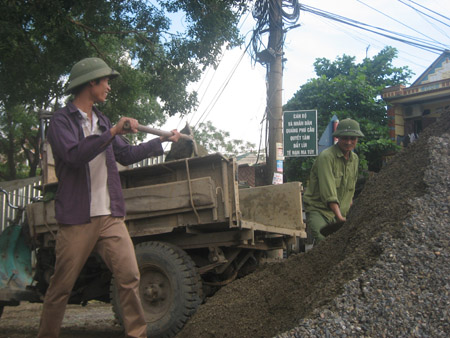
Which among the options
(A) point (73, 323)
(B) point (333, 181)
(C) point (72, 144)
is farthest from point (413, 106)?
(C) point (72, 144)

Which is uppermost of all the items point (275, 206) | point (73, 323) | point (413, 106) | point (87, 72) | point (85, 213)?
point (413, 106)

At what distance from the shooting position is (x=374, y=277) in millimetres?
2863

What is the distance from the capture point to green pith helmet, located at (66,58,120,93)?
3.32 metres

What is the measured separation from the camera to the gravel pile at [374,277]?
266 cm

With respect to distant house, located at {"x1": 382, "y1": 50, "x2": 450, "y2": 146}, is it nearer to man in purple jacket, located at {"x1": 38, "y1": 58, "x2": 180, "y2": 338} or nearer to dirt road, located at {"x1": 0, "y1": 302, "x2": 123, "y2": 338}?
dirt road, located at {"x1": 0, "y1": 302, "x2": 123, "y2": 338}

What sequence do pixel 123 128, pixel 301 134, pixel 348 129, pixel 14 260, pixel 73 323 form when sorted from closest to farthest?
pixel 123 128 → pixel 348 129 → pixel 14 260 → pixel 73 323 → pixel 301 134

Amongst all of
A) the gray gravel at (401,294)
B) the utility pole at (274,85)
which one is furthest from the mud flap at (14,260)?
the utility pole at (274,85)

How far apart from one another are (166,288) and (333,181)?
6.70ft

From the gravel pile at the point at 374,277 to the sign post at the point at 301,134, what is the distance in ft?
15.0

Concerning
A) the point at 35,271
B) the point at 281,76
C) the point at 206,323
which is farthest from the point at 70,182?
the point at 281,76

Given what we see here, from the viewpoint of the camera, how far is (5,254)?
6164mm

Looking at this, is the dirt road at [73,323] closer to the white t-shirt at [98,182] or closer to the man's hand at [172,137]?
the white t-shirt at [98,182]

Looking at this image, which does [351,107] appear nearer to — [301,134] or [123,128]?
[301,134]

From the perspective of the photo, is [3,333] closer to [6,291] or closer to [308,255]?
[6,291]
